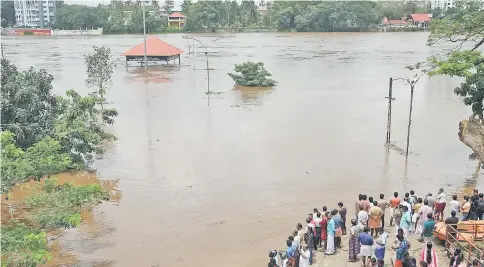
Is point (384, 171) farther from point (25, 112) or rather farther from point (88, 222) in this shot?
point (25, 112)

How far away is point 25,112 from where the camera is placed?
673 inches

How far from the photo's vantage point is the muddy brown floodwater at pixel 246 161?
45.3 ft

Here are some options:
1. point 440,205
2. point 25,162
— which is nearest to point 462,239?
point 440,205

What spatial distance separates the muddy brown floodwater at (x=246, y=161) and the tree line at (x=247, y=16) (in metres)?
60.3

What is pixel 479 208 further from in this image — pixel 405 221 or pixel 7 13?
pixel 7 13

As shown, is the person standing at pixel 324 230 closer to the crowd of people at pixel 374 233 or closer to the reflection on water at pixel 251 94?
the crowd of people at pixel 374 233

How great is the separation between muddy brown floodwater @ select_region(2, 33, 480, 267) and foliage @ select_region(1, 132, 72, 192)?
244 centimetres

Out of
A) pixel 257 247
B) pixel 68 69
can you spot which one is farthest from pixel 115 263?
pixel 68 69

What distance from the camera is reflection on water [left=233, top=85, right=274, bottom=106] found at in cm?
3322

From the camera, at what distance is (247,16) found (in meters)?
117

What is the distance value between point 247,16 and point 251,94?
83.8 meters

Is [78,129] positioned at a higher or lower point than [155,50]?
lower

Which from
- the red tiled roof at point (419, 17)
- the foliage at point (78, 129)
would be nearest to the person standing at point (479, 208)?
the foliage at point (78, 129)

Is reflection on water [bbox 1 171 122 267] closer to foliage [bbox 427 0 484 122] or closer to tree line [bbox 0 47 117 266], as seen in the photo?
tree line [bbox 0 47 117 266]
